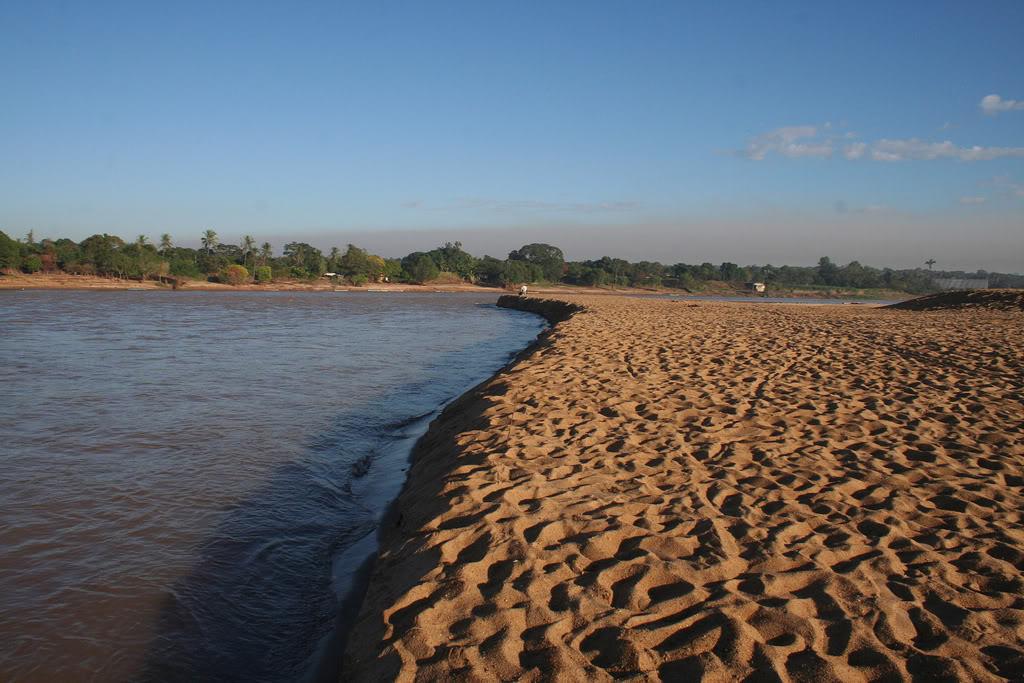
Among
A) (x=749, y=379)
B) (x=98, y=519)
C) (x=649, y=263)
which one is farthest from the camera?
(x=649, y=263)

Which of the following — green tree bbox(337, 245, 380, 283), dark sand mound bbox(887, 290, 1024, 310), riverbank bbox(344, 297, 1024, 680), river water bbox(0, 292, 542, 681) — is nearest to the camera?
riverbank bbox(344, 297, 1024, 680)

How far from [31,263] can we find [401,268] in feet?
178

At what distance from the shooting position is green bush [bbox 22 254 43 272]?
2694 inches

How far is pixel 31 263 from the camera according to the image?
68562 millimetres

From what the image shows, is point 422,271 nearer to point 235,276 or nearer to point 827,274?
point 235,276

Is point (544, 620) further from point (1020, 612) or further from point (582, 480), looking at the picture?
point (1020, 612)

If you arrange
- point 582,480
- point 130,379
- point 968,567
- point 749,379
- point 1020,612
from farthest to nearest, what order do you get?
point 130,379 → point 749,379 → point 582,480 → point 968,567 → point 1020,612

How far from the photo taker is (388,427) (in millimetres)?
8781

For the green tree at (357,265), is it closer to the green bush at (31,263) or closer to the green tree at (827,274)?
the green bush at (31,263)

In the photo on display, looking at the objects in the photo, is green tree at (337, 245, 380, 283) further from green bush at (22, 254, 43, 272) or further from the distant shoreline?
green bush at (22, 254, 43, 272)

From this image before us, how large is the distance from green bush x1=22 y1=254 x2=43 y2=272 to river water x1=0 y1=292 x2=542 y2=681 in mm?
71915

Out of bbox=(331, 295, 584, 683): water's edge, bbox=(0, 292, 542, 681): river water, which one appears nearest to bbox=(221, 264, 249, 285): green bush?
bbox=(0, 292, 542, 681): river water

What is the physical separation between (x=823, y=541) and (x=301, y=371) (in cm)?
1183

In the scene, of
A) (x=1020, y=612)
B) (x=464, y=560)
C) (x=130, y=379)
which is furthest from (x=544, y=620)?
(x=130, y=379)
